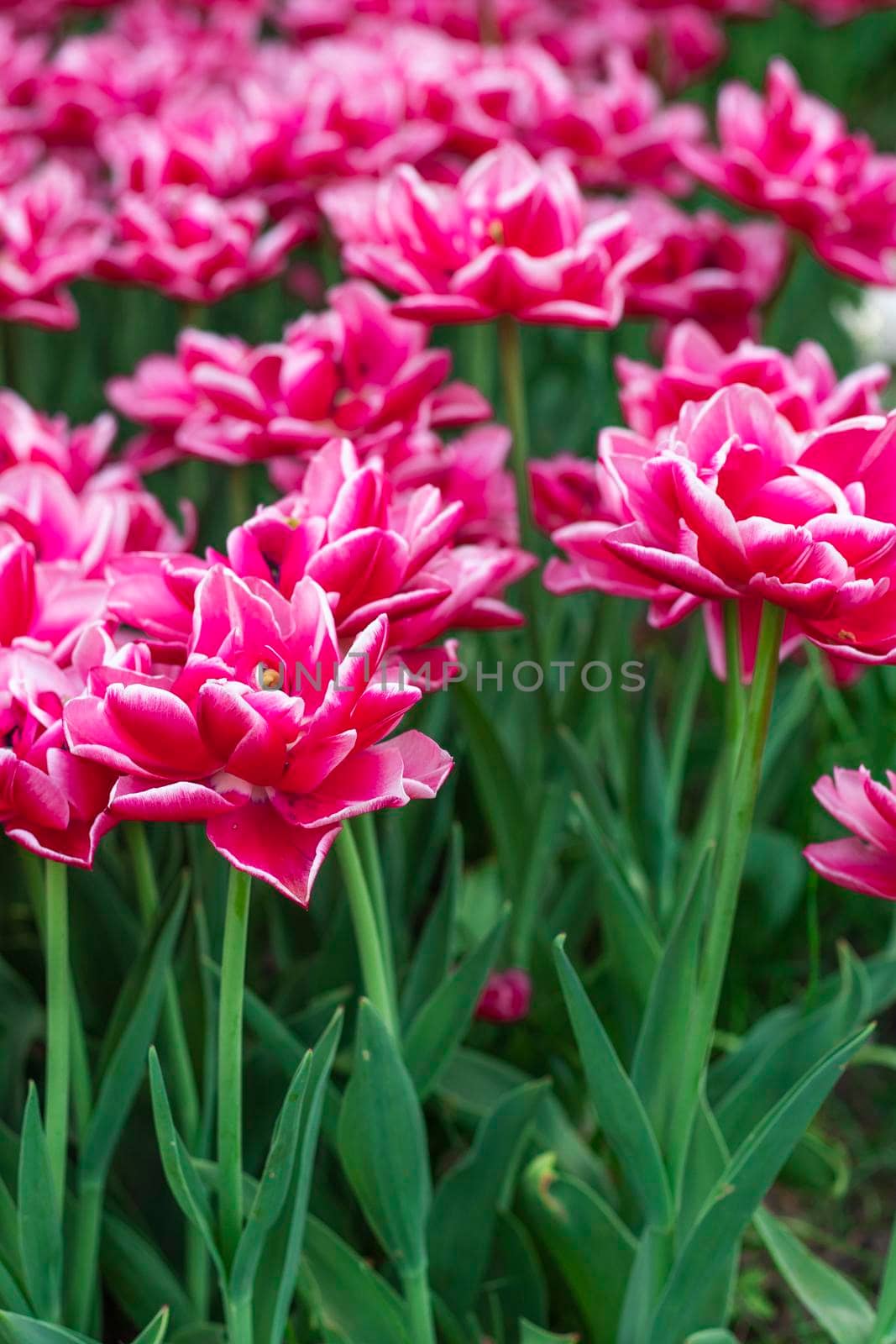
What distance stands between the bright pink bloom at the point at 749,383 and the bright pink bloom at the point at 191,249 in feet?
1.72

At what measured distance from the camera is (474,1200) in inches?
39.3

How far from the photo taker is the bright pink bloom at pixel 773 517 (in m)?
0.68

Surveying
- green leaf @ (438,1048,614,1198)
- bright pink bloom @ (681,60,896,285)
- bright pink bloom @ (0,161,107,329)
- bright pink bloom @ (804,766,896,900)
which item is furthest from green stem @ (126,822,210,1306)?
bright pink bloom @ (681,60,896,285)

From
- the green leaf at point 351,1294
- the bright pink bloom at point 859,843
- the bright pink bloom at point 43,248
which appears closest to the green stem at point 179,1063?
the green leaf at point 351,1294

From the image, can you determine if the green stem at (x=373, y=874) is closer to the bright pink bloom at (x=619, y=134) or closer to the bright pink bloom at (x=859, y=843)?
the bright pink bloom at (x=859, y=843)

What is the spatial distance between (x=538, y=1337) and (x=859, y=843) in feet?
1.33

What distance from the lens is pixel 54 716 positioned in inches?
29.0

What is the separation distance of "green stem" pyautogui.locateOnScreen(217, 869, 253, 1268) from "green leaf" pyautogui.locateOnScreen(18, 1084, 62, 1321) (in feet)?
0.31

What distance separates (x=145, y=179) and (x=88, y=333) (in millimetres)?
528

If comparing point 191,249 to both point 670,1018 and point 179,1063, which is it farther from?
point 670,1018

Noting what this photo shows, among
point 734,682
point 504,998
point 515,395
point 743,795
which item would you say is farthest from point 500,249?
point 504,998

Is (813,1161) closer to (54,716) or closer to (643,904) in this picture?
(643,904)

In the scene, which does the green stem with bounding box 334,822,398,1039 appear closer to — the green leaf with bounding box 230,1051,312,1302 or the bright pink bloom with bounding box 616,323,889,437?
the green leaf with bounding box 230,1051,312,1302

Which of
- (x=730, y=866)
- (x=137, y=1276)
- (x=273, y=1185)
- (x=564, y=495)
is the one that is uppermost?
(x=564, y=495)
